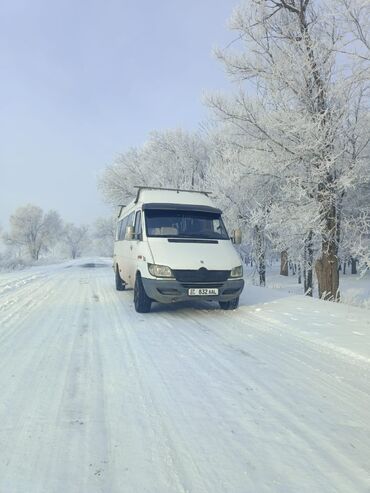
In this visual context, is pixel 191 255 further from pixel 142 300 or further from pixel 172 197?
pixel 172 197

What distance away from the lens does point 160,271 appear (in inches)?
265

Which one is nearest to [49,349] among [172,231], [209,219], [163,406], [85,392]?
[85,392]

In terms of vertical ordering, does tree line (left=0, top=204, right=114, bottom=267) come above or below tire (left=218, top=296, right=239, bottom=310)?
above

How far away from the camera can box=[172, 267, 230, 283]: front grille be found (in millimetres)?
6711

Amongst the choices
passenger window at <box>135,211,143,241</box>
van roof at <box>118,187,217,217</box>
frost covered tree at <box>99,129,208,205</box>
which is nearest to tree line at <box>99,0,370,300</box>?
van roof at <box>118,187,217,217</box>

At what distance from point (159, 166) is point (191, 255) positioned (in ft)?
64.2

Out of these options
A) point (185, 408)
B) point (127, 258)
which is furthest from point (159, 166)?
point (185, 408)

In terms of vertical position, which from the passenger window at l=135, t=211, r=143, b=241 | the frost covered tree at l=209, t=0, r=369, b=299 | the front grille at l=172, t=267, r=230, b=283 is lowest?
the front grille at l=172, t=267, r=230, b=283

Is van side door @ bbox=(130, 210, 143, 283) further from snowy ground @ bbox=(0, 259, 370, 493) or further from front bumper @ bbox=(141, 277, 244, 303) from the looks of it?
snowy ground @ bbox=(0, 259, 370, 493)

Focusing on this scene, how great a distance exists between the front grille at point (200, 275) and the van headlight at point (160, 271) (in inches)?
4.0

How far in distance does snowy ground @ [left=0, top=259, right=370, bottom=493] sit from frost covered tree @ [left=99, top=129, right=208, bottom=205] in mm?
17672

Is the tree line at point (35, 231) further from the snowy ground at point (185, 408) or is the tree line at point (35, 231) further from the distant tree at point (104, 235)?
the snowy ground at point (185, 408)

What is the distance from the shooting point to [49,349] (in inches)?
186

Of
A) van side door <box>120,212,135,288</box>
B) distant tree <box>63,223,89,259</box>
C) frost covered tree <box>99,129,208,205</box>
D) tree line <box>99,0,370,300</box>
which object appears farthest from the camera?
distant tree <box>63,223,89,259</box>
